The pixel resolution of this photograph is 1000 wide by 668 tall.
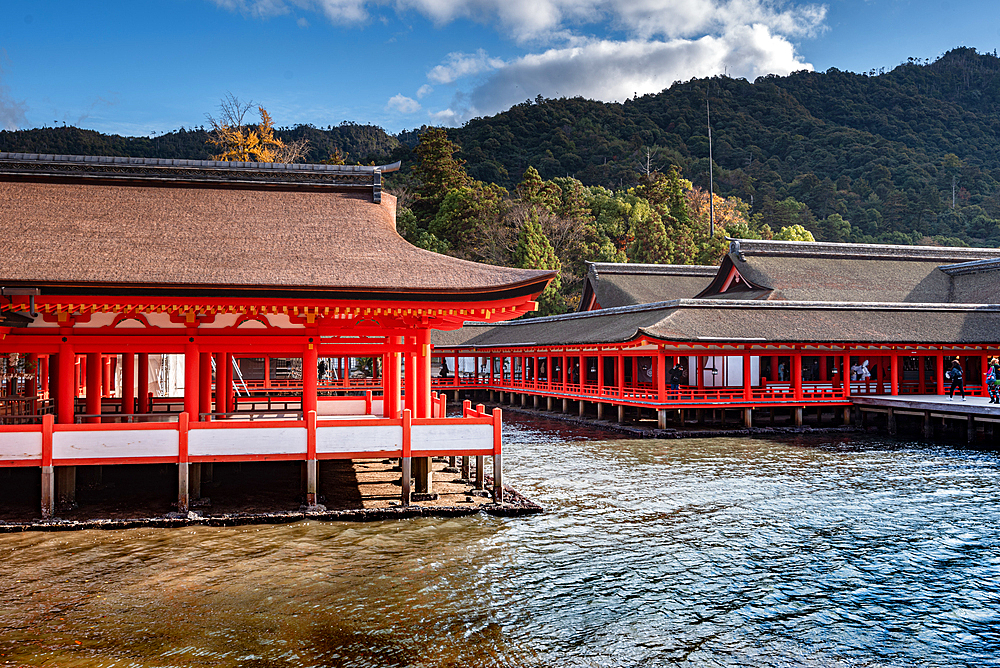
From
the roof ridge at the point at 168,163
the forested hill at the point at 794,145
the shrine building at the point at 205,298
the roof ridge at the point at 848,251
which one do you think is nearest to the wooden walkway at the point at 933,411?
the roof ridge at the point at 848,251

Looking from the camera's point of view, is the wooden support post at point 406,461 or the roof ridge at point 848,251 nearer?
the wooden support post at point 406,461

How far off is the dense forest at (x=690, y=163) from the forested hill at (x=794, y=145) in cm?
24

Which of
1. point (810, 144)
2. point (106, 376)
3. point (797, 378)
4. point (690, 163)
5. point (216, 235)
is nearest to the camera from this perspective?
point (216, 235)

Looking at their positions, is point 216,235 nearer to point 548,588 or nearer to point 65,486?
point 65,486

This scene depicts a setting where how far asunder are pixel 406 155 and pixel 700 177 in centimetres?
3648

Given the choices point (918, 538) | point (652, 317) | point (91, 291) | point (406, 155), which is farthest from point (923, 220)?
point (91, 291)

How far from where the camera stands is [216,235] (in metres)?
14.4

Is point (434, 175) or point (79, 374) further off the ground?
point (434, 175)

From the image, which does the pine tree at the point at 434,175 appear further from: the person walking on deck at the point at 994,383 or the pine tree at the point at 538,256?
the person walking on deck at the point at 994,383

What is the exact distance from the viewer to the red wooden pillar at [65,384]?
13109 millimetres

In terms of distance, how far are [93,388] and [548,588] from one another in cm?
1135

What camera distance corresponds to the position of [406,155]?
85812 millimetres

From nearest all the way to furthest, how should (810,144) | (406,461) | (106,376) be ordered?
(406,461) → (106,376) → (810,144)

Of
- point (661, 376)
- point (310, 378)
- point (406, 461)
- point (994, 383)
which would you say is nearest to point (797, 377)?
point (661, 376)
